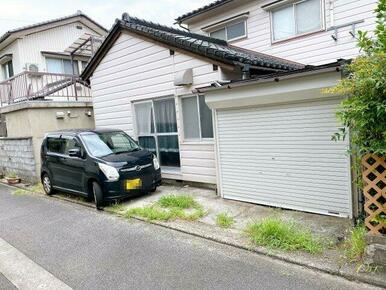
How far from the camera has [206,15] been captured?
1119cm

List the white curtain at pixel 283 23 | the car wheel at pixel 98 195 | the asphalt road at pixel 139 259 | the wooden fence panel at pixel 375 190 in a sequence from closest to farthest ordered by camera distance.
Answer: the asphalt road at pixel 139 259, the wooden fence panel at pixel 375 190, the car wheel at pixel 98 195, the white curtain at pixel 283 23

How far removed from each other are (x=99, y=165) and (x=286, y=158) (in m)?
3.85

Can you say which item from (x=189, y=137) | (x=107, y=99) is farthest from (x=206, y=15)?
(x=189, y=137)

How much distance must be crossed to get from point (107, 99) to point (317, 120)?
22.5ft

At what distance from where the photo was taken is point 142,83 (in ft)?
27.9

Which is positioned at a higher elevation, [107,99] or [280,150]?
[107,99]

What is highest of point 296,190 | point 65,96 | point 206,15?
point 206,15

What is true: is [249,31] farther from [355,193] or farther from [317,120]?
[355,193]

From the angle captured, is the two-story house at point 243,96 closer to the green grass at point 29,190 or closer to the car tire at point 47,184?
the car tire at point 47,184

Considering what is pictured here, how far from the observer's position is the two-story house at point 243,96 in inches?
195

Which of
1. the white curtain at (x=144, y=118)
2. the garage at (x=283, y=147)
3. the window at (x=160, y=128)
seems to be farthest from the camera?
the white curtain at (x=144, y=118)

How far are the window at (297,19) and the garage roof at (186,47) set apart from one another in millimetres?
924

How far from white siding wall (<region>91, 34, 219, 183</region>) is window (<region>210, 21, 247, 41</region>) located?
12.7 feet

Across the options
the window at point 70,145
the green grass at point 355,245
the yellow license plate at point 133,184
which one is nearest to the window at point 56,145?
the window at point 70,145
